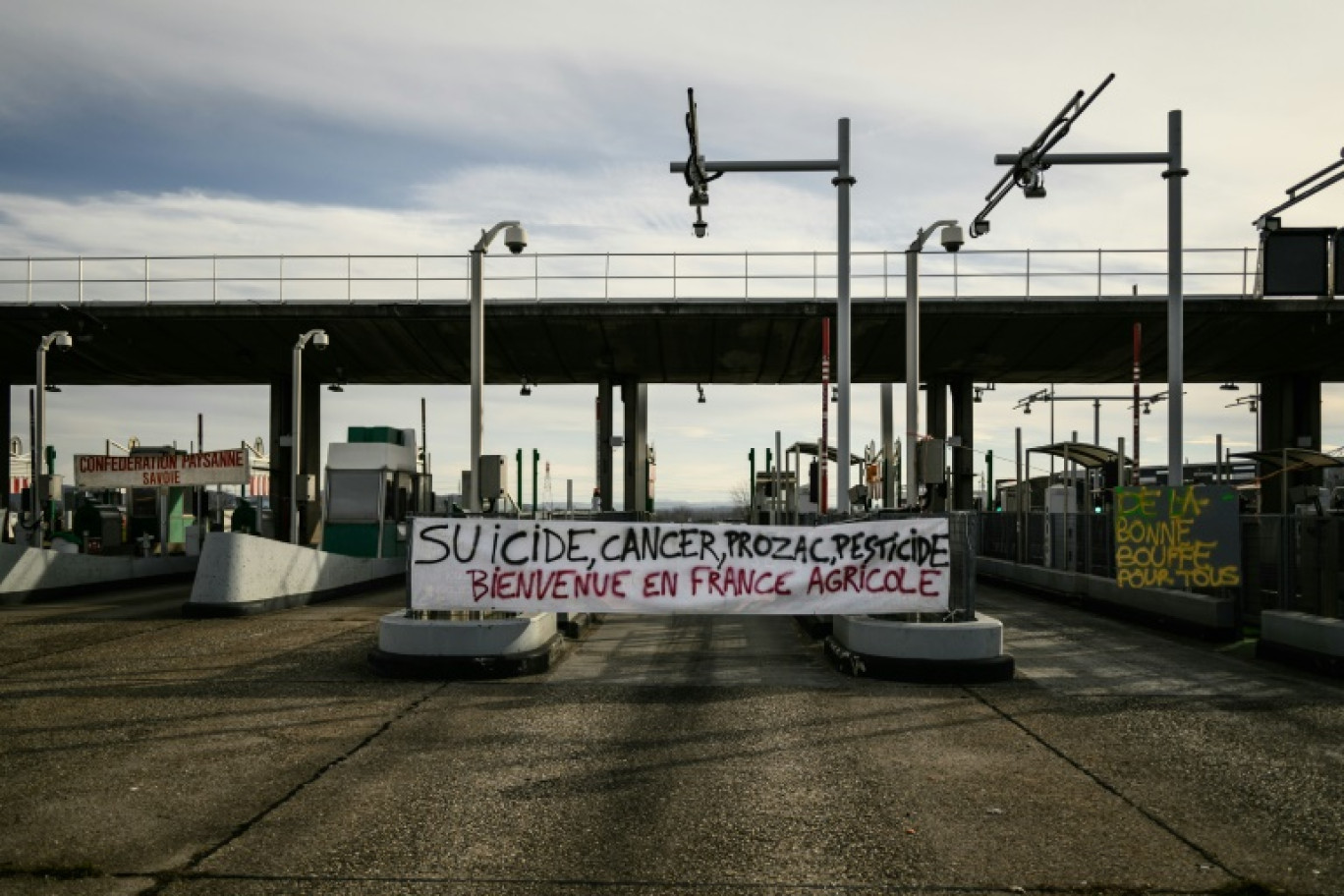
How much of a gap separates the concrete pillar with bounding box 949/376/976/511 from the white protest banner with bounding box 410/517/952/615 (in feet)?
87.1

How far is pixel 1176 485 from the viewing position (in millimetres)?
15922

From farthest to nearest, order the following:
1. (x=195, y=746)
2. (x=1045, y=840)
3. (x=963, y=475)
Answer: (x=963, y=475), (x=195, y=746), (x=1045, y=840)

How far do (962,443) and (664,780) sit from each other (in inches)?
1251

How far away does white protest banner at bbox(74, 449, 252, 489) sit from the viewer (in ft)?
80.3

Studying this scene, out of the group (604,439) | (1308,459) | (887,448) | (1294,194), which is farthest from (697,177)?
(604,439)

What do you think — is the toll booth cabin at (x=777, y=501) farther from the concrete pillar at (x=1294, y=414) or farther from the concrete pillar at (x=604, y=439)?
the concrete pillar at (x=1294, y=414)

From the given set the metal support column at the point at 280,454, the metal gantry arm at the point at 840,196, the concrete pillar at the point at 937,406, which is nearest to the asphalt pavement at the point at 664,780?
the metal gantry arm at the point at 840,196

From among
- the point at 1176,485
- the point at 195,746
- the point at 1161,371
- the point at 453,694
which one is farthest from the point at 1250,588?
the point at 1161,371

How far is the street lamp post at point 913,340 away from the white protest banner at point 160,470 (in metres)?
16.2

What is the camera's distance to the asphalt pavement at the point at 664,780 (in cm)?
538

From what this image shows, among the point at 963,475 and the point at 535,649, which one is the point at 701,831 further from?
the point at 963,475

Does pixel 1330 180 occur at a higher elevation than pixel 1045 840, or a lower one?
higher

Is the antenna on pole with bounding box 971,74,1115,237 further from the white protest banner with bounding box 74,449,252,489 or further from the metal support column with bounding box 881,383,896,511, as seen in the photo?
the white protest banner with bounding box 74,449,252,489

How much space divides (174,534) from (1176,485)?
24622mm
